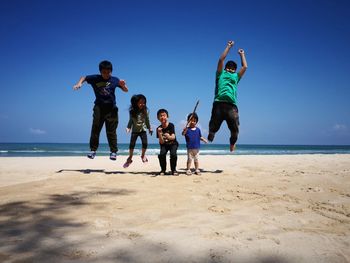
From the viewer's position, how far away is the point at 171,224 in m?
2.47

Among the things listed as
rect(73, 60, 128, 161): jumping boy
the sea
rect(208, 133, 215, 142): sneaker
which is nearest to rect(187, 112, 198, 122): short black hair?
rect(208, 133, 215, 142): sneaker

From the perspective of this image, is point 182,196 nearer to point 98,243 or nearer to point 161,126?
point 98,243

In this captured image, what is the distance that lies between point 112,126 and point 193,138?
1.89 m

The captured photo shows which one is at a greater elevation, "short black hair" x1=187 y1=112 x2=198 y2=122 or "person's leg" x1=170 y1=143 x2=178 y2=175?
"short black hair" x1=187 y1=112 x2=198 y2=122

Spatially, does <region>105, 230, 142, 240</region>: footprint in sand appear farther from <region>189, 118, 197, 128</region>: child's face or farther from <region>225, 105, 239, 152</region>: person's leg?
<region>189, 118, 197, 128</region>: child's face

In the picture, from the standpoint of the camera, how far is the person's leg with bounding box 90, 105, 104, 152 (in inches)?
239

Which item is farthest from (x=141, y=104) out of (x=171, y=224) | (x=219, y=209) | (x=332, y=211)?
(x=332, y=211)

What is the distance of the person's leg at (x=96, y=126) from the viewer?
6.07 meters

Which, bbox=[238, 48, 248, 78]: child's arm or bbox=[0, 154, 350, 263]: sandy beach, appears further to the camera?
bbox=[238, 48, 248, 78]: child's arm

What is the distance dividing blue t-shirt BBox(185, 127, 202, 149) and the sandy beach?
2299 millimetres

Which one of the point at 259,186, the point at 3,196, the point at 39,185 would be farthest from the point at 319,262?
the point at 39,185

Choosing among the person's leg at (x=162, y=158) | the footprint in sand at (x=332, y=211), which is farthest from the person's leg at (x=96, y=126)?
the footprint in sand at (x=332, y=211)

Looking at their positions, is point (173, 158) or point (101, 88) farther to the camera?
point (173, 158)

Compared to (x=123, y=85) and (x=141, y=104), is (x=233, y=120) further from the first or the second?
(x=123, y=85)
